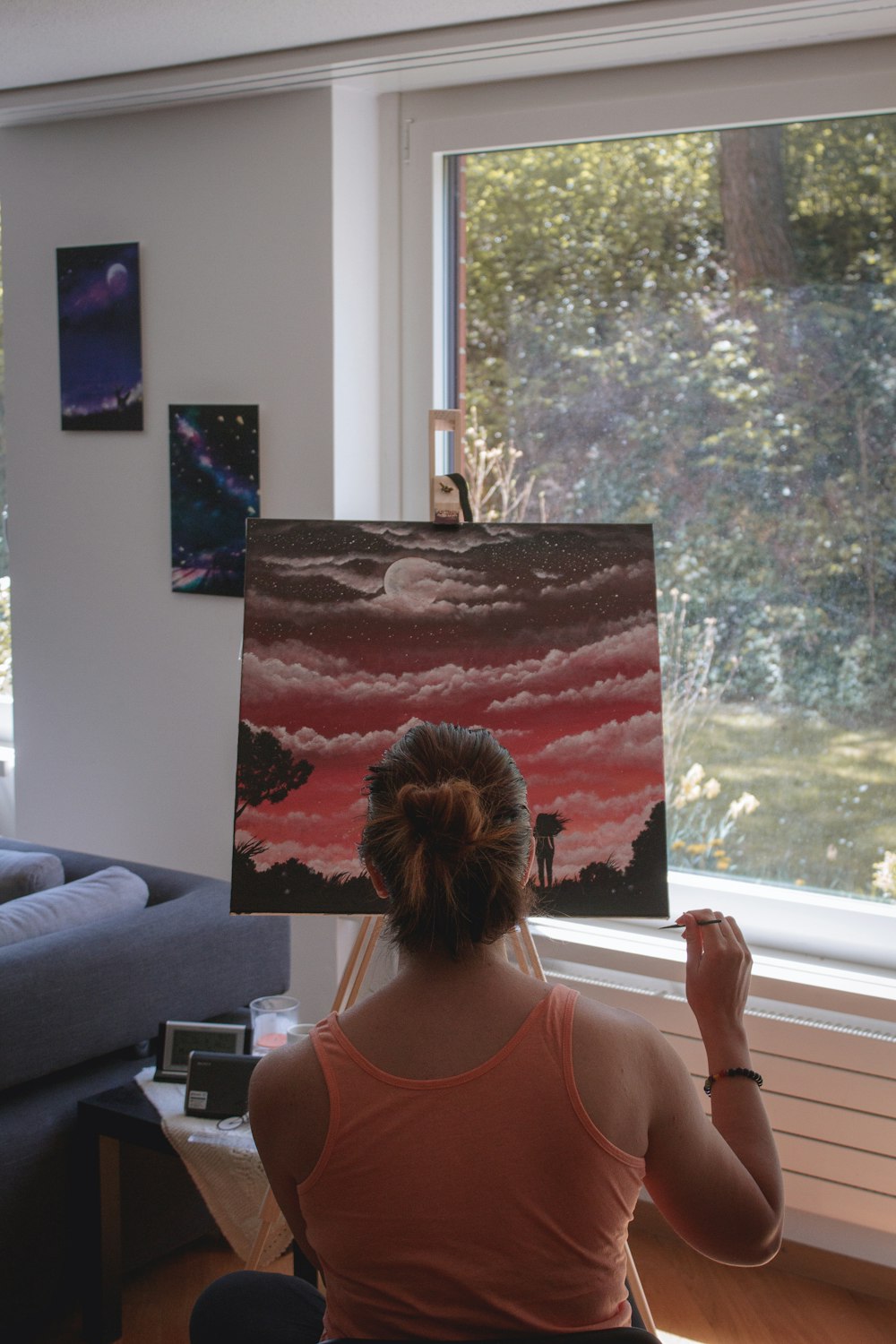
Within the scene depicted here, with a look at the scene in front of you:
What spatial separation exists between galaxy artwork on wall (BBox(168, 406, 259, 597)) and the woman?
79.9 inches

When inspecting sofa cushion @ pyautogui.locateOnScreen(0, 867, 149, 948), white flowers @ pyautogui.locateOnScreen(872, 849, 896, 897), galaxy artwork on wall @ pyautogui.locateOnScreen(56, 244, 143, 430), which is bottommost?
sofa cushion @ pyautogui.locateOnScreen(0, 867, 149, 948)

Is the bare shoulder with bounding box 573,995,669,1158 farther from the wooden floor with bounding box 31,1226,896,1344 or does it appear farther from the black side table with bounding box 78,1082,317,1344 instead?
the wooden floor with bounding box 31,1226,896,1344

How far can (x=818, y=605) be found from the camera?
2.77m

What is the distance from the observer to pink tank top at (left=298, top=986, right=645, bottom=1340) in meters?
1.14

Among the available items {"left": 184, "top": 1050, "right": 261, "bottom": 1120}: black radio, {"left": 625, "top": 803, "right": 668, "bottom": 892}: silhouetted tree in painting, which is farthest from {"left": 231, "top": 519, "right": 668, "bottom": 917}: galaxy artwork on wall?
{"left": 184, "top": 1050, "right": 261, "bottom": 1120}: black radio

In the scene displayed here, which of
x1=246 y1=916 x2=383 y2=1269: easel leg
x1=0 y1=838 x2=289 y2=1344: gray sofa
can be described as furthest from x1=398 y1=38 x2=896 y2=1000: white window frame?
x1=246 y1=916 x2=383 y2=1269: easel leg

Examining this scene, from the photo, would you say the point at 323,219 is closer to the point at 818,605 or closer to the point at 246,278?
the point at 246,278

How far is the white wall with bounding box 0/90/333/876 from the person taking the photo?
311 cm

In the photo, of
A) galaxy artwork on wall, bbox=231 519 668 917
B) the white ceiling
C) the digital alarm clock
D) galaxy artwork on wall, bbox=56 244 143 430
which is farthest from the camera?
galaxy artwork on wall, bbox=56 244 143 430

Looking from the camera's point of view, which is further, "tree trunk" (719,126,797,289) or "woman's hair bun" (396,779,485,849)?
"tree trunk" (719,126,797,289)

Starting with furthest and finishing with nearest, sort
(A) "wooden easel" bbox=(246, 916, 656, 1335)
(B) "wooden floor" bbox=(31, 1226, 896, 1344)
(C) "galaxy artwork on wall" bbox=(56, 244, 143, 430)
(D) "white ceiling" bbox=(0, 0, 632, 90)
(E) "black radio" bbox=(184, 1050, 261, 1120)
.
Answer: (C) "galaxy artwork on wall" bbox=(56, 244, 143, 430) → (D) "white ceiling" bbox=(0, 0, 632, 90) → (B) "wooden floor" bbox=(31, 1226, 896, 1344) → (E) "black radio" bbox=(184, 1050, 261, 1120) → (A) "wooden easel" bbox=(246, 916, 656, 1335)

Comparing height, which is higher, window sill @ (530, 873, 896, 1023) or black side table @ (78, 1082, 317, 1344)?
A: window sill @ (530, 873, 896, 1023)

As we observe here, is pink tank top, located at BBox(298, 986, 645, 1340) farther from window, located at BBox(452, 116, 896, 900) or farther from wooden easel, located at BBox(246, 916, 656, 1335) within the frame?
window, located at BBox(452, 116, 896, 900)

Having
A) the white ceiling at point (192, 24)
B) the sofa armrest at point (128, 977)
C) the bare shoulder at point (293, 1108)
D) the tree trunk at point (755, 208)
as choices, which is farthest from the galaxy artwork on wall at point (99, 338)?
the bare shoulder at point (293, 1108)
